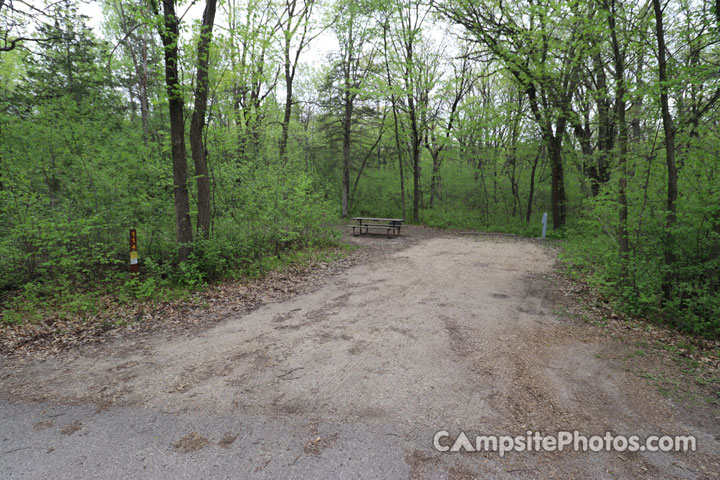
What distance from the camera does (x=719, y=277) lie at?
179 inches

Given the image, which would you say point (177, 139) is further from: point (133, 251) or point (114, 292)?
point (114, 292)

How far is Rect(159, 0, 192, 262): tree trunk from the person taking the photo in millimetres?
6234

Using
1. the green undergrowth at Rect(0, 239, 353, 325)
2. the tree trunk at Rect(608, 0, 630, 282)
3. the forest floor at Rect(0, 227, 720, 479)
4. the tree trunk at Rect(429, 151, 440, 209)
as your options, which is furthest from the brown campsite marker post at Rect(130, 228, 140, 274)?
the tree trunk at Rect(429, 151, 440, 209)

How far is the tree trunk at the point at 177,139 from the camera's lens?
623 centimetres

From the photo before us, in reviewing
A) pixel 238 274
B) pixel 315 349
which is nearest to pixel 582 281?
pixel 315 349

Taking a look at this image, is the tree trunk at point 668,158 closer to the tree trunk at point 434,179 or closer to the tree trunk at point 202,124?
the tree trunk at point 202,124

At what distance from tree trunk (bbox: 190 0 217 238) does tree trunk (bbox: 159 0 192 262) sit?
32cm

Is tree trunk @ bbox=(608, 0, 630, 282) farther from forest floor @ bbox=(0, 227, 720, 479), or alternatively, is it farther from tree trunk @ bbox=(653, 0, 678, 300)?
forest floor @ bbox=(0, 227, 720, 479)

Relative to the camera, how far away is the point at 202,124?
23.4 feet

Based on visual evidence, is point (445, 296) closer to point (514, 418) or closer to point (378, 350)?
point (378, 350)

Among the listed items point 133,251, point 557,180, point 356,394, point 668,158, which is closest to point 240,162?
point 133,251

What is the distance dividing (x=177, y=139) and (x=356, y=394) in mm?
6123

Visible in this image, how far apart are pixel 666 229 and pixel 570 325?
1.90 m

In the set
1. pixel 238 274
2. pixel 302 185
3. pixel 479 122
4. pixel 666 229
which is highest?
pixel 479 122
